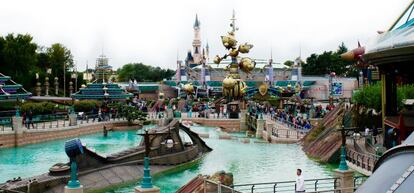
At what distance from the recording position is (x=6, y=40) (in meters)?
70.8

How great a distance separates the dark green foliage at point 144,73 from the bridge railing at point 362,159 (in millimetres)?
120924

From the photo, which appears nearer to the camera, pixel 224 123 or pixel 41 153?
pixel 41 153

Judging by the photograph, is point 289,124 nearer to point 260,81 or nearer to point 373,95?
point 373,95

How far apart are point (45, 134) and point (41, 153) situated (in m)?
5.26

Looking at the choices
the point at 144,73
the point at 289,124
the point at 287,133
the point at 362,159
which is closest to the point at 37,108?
the point at 287,133

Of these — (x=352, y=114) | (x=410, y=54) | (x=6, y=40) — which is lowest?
(x=352, y=114)

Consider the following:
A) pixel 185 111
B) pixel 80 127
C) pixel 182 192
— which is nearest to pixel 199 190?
pixel 182 192

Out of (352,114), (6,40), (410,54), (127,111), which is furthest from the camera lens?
(6,40)

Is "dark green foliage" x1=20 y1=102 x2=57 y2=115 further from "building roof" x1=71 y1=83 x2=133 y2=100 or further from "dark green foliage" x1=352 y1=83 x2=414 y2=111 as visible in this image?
"dark green foliage" x1=352 y1=83 x2=414 y2=111

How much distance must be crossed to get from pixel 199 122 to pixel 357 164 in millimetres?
29320

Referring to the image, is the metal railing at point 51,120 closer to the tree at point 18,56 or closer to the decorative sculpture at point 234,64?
the decorative sculpture at point 234,64

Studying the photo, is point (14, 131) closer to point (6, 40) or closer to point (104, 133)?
point (104, 133)

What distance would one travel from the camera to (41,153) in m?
33.4

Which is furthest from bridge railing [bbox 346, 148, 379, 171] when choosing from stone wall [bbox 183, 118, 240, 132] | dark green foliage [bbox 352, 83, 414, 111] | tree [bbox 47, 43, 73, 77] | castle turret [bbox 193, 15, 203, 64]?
castle turret [bbox 193, 15, 203, 64]
